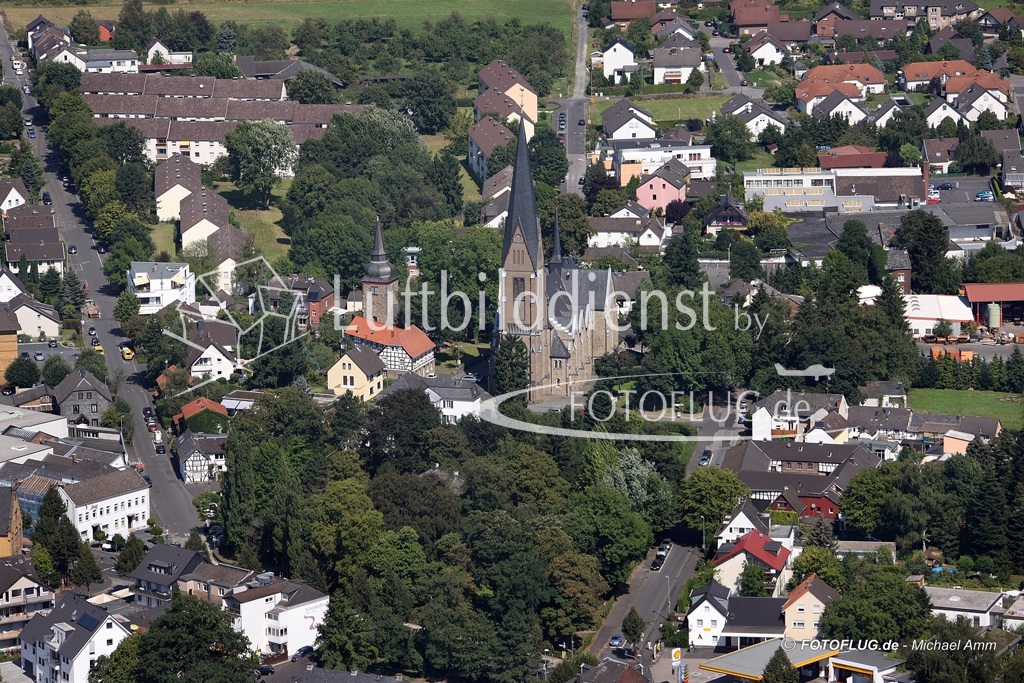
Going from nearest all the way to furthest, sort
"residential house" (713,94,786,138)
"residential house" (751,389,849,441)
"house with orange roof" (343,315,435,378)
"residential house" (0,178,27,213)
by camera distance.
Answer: "residential house" (751,389,849,441), "house with orange roof" (343,315,435,378), "residential house" (0,178,27,213), "residential house" (713,94,786,138)

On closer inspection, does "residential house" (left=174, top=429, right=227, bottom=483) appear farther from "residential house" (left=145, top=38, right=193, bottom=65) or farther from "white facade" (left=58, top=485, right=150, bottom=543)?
"residential house" (left=145, top=38, right=193, bottom=65)

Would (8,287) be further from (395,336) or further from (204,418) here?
(395,336)

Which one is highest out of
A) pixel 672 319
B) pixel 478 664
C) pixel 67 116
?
pixel 67 116

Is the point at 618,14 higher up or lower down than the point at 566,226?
higher up

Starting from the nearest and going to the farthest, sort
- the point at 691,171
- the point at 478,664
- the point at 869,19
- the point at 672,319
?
the point at 478,664 → the point at 672,319 → the point at 691,171 → the point at 869,19

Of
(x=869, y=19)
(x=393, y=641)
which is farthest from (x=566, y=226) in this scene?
(x=869, y=19)

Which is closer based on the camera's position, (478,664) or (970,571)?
(478,664)

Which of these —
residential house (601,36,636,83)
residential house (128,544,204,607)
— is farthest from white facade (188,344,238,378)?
residential house (601,36,636,83)

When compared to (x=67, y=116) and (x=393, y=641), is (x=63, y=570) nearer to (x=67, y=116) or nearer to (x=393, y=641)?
(x=393, y=641)
